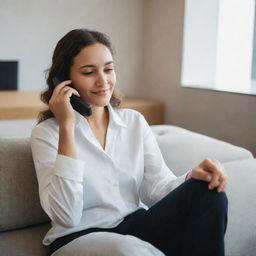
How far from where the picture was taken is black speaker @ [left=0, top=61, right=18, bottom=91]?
345 centimetres

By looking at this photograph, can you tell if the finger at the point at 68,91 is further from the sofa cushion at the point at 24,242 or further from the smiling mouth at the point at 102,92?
the sofa cushion at the point at 24,242

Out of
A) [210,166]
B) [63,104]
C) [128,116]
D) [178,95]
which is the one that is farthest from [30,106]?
[210,166]

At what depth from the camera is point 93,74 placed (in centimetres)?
132

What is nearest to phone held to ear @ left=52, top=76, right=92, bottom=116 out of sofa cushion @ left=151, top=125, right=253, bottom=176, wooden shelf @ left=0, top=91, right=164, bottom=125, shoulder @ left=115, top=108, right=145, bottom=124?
shoulder @ left=115, top=108, right=145, bottom=124

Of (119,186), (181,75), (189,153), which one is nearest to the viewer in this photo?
(119,186)

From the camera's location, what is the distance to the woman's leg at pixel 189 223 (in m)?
1.11

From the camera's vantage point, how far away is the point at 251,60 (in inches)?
132

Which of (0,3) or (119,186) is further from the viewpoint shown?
(0,3)

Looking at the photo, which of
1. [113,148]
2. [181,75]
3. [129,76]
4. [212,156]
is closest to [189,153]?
[212,156]

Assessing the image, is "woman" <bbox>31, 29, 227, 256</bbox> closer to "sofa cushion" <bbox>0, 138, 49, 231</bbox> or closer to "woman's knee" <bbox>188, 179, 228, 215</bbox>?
"woman's knee" <bbox>188, 179, 228, 215</bbox>

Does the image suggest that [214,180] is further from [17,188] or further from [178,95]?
[178,95]

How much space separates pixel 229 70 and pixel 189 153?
1971mm

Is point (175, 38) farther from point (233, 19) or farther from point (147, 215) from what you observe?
point (147, 215)

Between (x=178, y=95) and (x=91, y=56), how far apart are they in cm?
226
